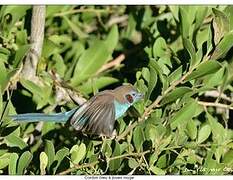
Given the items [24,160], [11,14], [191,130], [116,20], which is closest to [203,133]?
[191,130]

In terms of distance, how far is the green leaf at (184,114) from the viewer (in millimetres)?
1692

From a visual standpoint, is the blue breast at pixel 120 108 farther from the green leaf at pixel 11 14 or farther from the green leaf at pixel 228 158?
the green leaf at pixel 11 14

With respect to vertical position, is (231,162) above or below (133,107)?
below

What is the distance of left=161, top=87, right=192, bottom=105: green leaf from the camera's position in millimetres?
1624

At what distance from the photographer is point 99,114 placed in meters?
1.66

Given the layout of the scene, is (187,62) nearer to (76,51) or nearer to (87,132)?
(87,132)

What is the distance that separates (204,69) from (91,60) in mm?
628

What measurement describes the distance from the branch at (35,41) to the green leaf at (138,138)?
1.63 feet

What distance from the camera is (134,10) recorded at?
2.46m

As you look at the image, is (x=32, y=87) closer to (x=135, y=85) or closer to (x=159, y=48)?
(x=135, y=85)

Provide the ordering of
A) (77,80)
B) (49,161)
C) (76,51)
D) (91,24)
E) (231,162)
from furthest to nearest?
(91,24) < (76,51) < (77,80) < (231,162) < (49,161)

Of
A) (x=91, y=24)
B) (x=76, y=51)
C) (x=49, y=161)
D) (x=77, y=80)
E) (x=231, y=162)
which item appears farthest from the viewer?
(x=91, y=24)

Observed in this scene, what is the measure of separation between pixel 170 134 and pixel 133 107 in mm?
140

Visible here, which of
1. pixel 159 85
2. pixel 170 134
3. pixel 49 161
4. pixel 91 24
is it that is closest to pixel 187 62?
pixel 159 85
